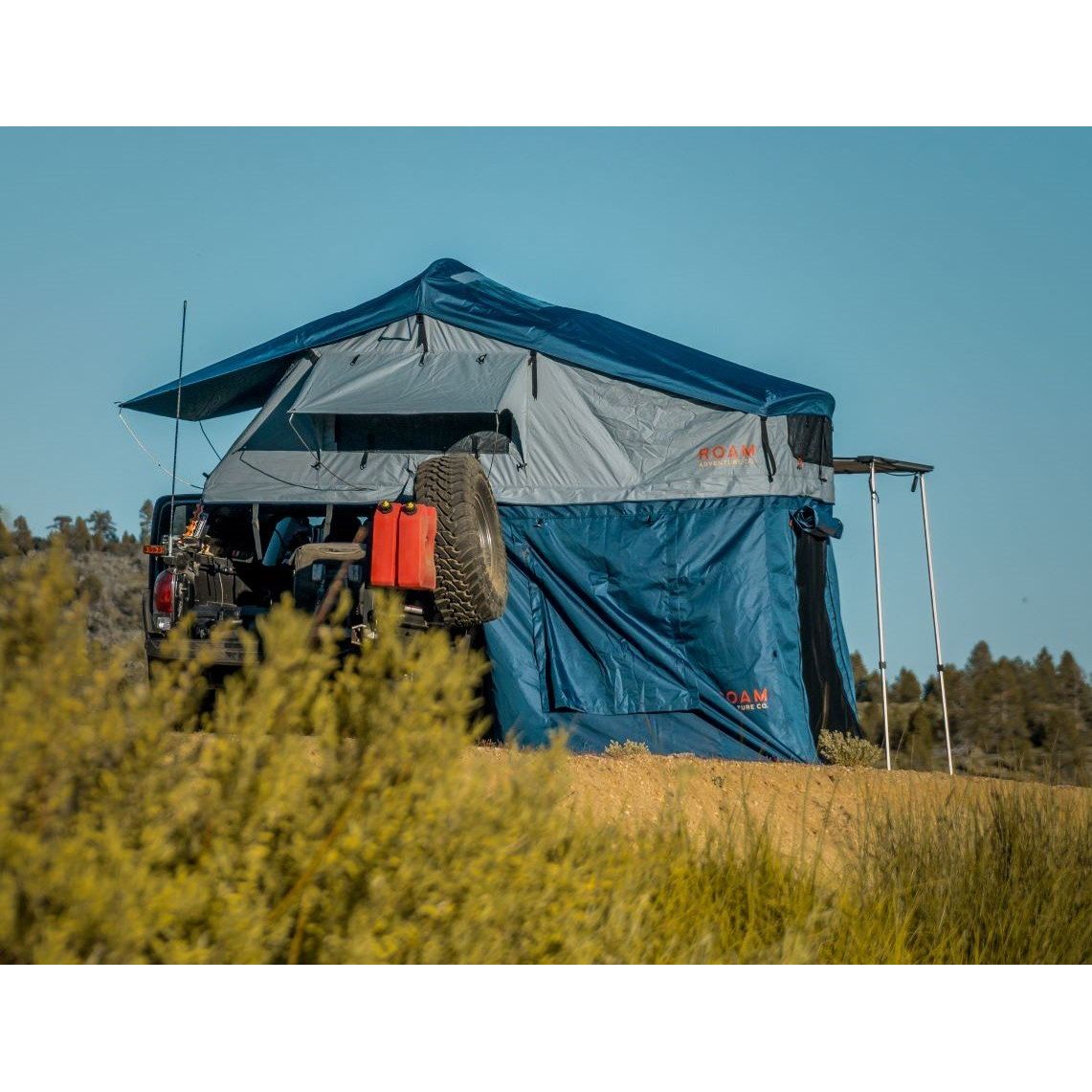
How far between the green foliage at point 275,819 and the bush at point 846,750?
6.34 meters

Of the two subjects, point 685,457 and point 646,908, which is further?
point 685,457

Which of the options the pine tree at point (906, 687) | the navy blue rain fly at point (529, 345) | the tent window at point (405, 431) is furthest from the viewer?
the pine tree at point (906, 687)

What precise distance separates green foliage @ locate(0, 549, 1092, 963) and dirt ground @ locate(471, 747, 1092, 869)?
7.80ft

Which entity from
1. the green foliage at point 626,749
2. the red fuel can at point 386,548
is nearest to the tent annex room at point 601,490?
the green foliage at point 626,749

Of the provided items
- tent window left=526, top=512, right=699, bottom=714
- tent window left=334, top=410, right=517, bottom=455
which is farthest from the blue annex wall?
tent window left=334, top=410, right=517, bottom=455

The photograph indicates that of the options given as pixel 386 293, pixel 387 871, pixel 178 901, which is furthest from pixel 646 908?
pixel 386 293

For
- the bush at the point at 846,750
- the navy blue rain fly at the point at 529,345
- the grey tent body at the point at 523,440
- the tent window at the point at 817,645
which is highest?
the navy blue rain fly at the point at 529,345

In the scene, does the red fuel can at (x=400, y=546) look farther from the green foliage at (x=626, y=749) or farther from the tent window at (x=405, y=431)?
the tent window at (x=405, y=431)

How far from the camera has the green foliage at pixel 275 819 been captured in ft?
10.0

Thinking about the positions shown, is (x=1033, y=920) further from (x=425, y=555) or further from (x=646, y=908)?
(x=425, y=555)

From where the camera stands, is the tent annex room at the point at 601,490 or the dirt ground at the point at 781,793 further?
the tent annex room at the point at 601,490

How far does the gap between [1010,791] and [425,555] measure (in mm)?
3767

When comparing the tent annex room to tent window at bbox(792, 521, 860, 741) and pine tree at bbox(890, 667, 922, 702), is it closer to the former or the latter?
tent window at bbox(792, 521, 860, 741)

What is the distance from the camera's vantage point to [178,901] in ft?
9.96
